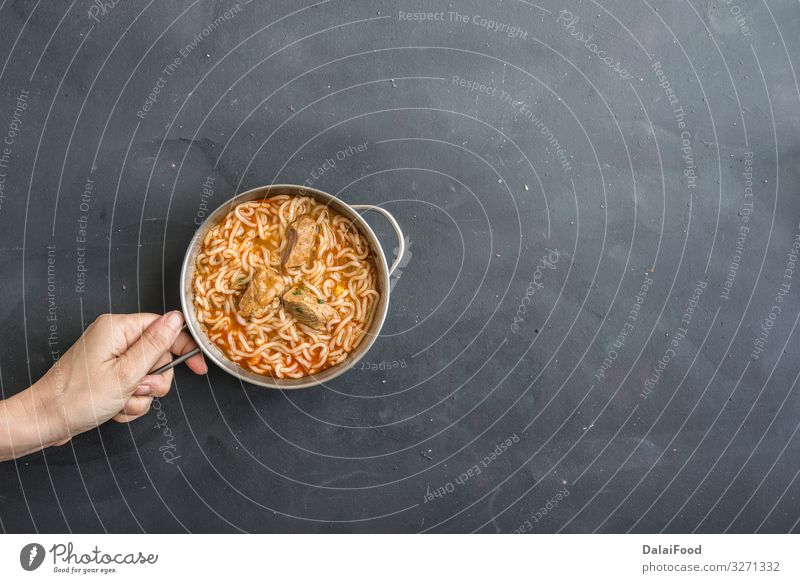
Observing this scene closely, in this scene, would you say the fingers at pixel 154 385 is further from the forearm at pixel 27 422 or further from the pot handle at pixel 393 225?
the pot handle at pixel 393 225

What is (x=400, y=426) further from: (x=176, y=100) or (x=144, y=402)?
(x=176, y=100)

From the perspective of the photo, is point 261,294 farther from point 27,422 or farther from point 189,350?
point 27,422

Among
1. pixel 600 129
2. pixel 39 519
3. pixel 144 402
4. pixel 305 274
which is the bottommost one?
pixel 39 519

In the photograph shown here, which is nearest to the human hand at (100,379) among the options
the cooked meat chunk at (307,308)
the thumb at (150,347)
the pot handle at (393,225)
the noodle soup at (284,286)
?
the thumb at (150,347)

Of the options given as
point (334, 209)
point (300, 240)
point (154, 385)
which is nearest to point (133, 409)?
point (154, 385)
